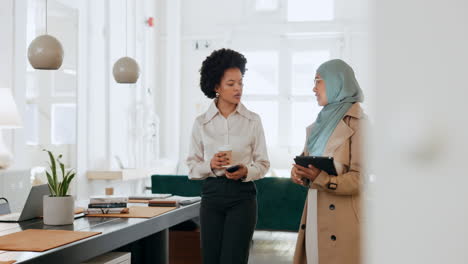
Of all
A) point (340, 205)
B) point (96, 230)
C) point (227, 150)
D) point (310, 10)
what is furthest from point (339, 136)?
point (310, 10)

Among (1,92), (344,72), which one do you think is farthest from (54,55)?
(344,72)

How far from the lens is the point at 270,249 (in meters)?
5.17

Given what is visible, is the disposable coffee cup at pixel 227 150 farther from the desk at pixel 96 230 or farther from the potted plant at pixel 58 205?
the potted plant at pixel 58 205

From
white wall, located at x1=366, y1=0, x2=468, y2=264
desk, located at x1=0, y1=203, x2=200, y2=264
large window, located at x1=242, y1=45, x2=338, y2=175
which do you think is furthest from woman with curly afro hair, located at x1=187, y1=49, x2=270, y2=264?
large window, located at x1=242, y1=45, x2=338, y2=175

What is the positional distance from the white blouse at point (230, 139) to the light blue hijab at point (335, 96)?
0.61 m

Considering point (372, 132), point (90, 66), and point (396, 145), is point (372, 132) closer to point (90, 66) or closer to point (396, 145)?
point (396, 145)

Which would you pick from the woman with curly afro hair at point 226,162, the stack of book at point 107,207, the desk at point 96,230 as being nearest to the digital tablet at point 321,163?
the woman with curly afro hair at point 226,162

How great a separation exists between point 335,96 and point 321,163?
0.90 ft

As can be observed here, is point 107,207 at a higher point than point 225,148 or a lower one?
lower

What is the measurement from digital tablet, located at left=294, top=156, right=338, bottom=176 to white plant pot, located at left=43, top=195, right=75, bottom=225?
108 centimetres

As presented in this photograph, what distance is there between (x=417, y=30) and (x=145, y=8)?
808 centimetres

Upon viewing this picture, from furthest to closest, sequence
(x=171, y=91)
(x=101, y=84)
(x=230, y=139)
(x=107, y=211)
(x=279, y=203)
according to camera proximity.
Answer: (x=171, y=91) < (x=101, y=84) < (x=279, y=203) < (x=107, y=211) < (x=230, y=139)

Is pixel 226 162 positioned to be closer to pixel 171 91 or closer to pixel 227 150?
pixel 227 150

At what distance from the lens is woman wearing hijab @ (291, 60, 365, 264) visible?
6.83 ft
